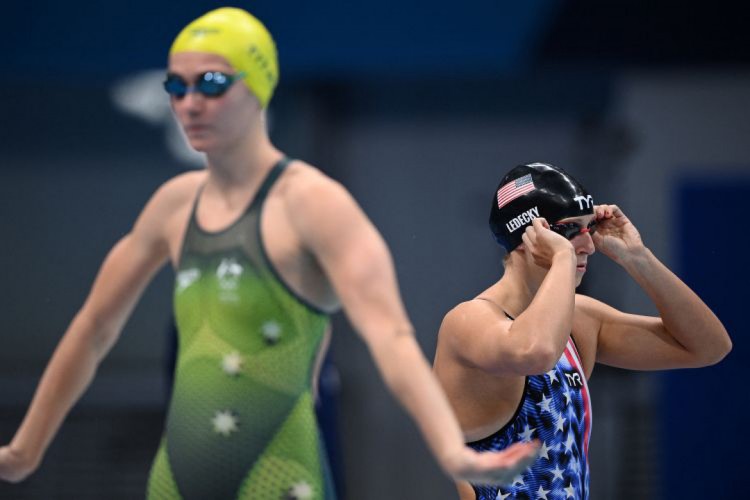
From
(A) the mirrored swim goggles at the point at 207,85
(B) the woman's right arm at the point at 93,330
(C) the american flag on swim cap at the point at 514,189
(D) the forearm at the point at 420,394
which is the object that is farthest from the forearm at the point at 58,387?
(C) the american flag on swim cap at the point at 514,189

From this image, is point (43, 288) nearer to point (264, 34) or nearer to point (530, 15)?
point (530, 15)

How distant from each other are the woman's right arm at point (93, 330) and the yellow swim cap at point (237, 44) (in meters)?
0.42

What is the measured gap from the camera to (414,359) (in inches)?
111

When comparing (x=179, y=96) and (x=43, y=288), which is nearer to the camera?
(x=179, y=96)

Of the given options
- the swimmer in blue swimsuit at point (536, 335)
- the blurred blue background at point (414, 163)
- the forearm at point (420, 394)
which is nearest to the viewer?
the forearm at point (420, 394)

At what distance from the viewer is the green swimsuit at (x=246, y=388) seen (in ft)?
9.93

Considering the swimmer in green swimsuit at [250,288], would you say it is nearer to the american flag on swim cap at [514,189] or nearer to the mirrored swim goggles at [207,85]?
the mirrored swim goggles at [207,85]

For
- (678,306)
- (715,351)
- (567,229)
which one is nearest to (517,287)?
(567,229)

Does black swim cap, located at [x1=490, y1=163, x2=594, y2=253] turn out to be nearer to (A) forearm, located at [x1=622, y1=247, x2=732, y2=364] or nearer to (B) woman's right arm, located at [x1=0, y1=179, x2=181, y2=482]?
(A) forearm, located at [x1=622, y1=247, x2=732, y2=364]

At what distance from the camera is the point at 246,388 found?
304 cm

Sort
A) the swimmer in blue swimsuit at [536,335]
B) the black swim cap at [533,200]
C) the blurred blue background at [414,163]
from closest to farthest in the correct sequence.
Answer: the swimmer in blue swimsuit at [536,335] → the black swim cap at [533,200] → the blurred blue background at [414,163]

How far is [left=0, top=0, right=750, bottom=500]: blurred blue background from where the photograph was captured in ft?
27.3

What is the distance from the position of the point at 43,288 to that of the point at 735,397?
5.16m

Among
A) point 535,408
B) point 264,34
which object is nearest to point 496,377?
point 535,408
